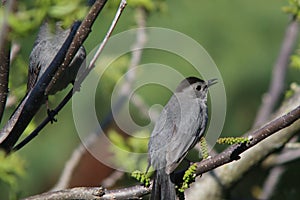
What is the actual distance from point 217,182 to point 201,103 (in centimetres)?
52

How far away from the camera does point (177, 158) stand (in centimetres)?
345

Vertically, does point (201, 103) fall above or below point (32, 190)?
above

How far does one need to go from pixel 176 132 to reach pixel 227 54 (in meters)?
3.65

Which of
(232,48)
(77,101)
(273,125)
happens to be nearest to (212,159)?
(273,125)

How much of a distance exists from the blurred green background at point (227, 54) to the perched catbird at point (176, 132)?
2.52 m

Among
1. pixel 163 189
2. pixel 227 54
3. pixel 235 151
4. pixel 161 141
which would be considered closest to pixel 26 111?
pixel 163 189

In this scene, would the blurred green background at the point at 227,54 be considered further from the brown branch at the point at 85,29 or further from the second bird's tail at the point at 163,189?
the brown branch at the point at 85,29

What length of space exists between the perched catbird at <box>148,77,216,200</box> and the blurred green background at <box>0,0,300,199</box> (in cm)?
A: 252

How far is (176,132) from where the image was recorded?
11.8ft

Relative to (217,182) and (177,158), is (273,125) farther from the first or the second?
(217,182)

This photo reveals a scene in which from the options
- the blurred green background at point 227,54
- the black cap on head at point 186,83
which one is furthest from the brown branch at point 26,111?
the blurred green background at point 227,54

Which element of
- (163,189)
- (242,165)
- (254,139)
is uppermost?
(254,139)

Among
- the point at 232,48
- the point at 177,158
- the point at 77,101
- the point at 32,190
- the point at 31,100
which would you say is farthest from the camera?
the point at 232,48

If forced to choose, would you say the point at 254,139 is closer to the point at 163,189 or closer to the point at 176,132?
the point at 163,189
